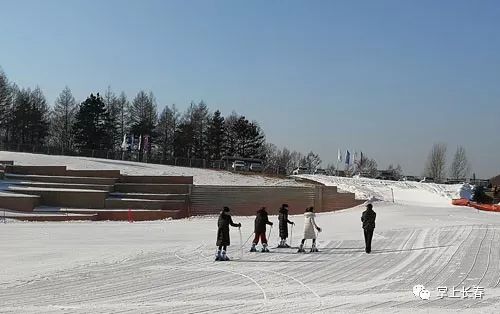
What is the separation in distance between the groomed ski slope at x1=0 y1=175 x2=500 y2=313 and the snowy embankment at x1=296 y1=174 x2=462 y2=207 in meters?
17.8

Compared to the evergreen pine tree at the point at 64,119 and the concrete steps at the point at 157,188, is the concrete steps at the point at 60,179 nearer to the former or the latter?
the concrete steps at the point at 157,188

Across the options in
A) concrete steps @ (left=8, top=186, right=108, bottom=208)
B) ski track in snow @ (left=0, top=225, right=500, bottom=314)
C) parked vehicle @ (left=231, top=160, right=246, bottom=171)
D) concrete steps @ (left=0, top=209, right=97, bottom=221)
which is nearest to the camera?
ski track in snow @ (left=0, top=225, right=500, bottom=314)

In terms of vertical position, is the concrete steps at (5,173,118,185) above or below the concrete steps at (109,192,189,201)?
above

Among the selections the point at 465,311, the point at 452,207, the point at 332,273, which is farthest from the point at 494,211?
the point at 465,311

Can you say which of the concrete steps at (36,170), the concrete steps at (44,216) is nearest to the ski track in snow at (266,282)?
the concrete steps at (44,216)

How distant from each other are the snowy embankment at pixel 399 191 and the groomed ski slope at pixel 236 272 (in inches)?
701

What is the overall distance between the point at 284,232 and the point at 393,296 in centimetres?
811

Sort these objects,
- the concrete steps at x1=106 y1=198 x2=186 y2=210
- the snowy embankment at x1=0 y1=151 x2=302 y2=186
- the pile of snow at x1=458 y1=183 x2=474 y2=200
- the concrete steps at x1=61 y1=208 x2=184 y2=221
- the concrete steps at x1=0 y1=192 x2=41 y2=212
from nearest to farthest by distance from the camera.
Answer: the concrete steps at x1=0 y1=192 x2=41 y2=212
the concrete steps at x1=61 y1=208 x2=184 y2=221
the concrete steps at x1=106 y1=198 x2=186 y2=210
the pile of snow at x1=458 y1=183 x2=474 y2=200
the snowy embankment at x1=0 y1=151 x2=302 y2=186

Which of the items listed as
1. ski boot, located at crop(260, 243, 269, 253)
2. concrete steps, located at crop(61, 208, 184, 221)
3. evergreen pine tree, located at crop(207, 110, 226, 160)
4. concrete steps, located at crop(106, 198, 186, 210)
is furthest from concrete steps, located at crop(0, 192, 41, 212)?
evergreen pine tree, located at crop(207, 110, 226, 160)

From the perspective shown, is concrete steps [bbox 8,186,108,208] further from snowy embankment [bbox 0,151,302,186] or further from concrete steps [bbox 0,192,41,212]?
snowy embankment [bbox 0,151,302,186]

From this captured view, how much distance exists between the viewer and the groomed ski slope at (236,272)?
11.1 m

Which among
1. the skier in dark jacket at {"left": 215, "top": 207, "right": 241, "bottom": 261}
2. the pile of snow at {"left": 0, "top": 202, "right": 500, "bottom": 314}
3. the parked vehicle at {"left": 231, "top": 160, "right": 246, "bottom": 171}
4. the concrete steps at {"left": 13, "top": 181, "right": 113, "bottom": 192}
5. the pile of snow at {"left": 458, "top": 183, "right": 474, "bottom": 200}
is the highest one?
the parked vehicle at {"left": 231, "top": 160, "right": 246, "bottom": 171}

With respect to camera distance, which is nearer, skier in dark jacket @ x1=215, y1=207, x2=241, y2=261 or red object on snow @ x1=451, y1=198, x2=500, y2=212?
skier in dark jacket @ x1=215, y1=207, x2=241, y2=261

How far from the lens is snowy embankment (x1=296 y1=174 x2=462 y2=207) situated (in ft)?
146
